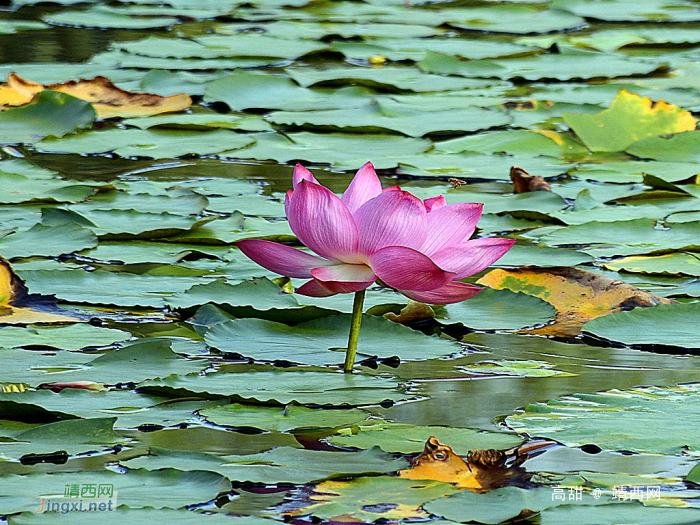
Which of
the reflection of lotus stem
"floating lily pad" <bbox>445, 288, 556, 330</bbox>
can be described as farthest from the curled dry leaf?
"floating lily pad" <bbox>445, 288, 556, 330</bbox>

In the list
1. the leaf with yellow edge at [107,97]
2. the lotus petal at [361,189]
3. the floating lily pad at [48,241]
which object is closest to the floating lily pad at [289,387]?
the lotus petal at [361,189]

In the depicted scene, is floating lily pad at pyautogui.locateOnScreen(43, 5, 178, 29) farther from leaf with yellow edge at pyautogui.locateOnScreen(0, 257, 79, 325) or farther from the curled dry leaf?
the curled dry leaf

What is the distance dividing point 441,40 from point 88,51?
55.1 inches

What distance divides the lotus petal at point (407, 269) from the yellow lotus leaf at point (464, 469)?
25 cm

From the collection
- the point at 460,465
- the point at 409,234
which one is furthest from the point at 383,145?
the point at 460,465

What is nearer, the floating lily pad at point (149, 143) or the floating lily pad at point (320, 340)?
the floating lily pad at point (320, 340)

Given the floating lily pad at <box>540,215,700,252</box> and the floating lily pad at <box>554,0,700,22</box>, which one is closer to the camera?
the floating lily pad at <box>540,215,700,252</box>

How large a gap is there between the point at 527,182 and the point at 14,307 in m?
1.17

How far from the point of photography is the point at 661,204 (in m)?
2.33

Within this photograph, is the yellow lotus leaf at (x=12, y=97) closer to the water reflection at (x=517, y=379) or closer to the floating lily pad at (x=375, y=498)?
the water reflection at (x=517, y=379)

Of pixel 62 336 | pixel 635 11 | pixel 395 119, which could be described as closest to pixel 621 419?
pixel 62 336

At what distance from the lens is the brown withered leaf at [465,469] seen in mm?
1109

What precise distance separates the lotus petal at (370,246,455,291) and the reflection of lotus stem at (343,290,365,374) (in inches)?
2.2

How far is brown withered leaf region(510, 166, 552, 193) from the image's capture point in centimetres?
238
